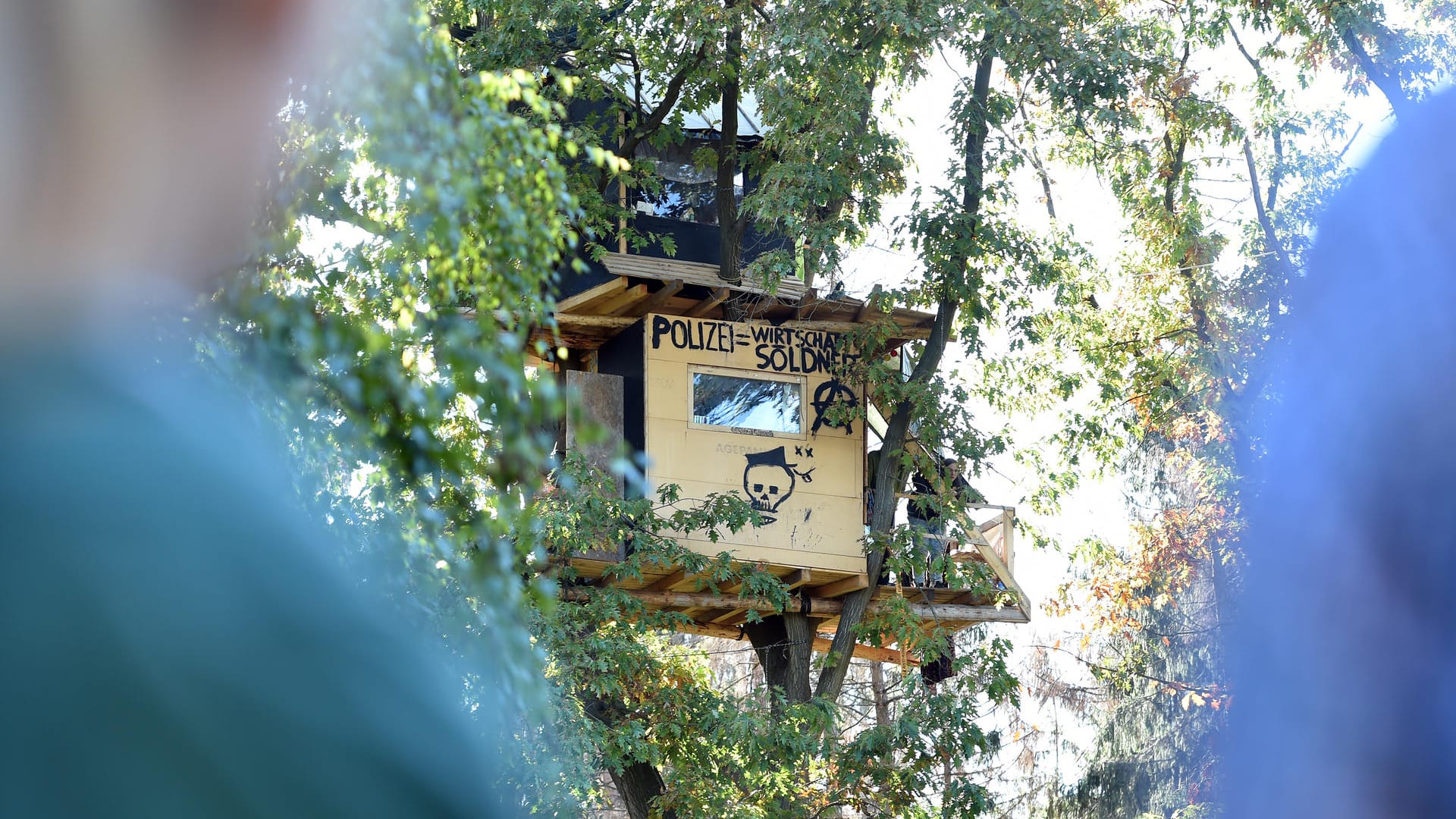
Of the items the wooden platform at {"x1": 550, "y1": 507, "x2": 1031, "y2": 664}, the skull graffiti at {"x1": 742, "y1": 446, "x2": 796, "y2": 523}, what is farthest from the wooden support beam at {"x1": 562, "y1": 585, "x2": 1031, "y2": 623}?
the skull graffiti at {"x1": 742, "y1": 446, "x2": 796, "y2": 523}

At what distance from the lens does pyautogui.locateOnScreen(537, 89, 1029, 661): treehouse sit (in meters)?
13.4

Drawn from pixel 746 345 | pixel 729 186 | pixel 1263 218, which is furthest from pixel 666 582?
pixel 1263 218

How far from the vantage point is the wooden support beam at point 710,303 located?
1383 centimetres

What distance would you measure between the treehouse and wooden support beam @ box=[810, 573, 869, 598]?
26mm

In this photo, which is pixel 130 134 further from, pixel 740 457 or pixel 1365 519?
pixel 1365 519

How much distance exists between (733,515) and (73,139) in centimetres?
909

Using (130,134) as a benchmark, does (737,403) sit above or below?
below

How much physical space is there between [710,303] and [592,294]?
4.13 ft

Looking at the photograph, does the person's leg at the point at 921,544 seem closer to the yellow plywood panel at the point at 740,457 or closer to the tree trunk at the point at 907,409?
the tree trunk at the point at 907,409

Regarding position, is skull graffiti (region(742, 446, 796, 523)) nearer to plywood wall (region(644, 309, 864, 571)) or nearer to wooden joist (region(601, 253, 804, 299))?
plywood wall (region(644, 309, 864, 571))

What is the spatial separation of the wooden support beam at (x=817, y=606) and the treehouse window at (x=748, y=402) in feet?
5.89

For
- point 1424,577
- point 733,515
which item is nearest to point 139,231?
point 733,515

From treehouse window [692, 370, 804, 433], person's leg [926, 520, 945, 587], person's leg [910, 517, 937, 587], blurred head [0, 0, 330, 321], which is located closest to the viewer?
blurred head [0, 0, 330, 321]

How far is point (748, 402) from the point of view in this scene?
13.8m
